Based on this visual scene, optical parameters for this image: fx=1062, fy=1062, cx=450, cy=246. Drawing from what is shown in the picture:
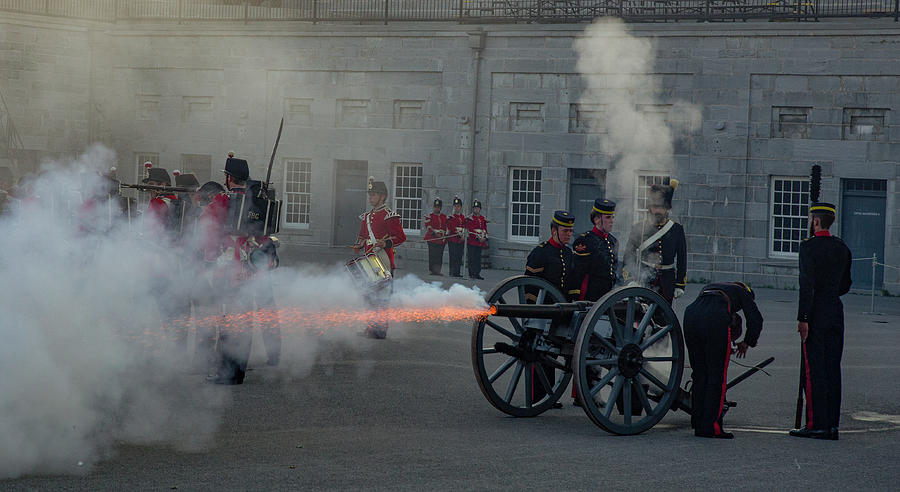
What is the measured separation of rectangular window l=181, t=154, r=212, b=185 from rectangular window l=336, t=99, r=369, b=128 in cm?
434

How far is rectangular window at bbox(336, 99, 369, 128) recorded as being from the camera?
29234mm

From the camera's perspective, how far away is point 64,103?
3023cm

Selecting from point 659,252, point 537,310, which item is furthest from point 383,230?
point 537,310

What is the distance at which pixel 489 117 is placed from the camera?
1085 inches

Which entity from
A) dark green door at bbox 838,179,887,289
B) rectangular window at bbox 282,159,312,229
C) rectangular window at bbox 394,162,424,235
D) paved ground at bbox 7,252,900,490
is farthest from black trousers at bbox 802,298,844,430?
rectangular window at bbox 282,159,312,229

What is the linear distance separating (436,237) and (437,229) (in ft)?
0.73

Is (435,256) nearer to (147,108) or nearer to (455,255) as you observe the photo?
(455,255)

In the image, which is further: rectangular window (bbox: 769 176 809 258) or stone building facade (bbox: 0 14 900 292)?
rectangular window (bbox: 769 176 809 258)

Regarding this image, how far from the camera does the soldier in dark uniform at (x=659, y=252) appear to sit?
34.6 ft

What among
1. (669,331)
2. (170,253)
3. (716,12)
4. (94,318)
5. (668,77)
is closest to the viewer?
(94,318)

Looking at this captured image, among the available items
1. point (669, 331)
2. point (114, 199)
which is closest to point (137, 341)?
point (114, 199)

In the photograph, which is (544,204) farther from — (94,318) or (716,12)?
(94,318)

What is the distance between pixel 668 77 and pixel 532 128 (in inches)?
150

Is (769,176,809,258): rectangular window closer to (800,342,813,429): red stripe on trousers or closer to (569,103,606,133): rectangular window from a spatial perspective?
(569,103,606,133): rectangular window
